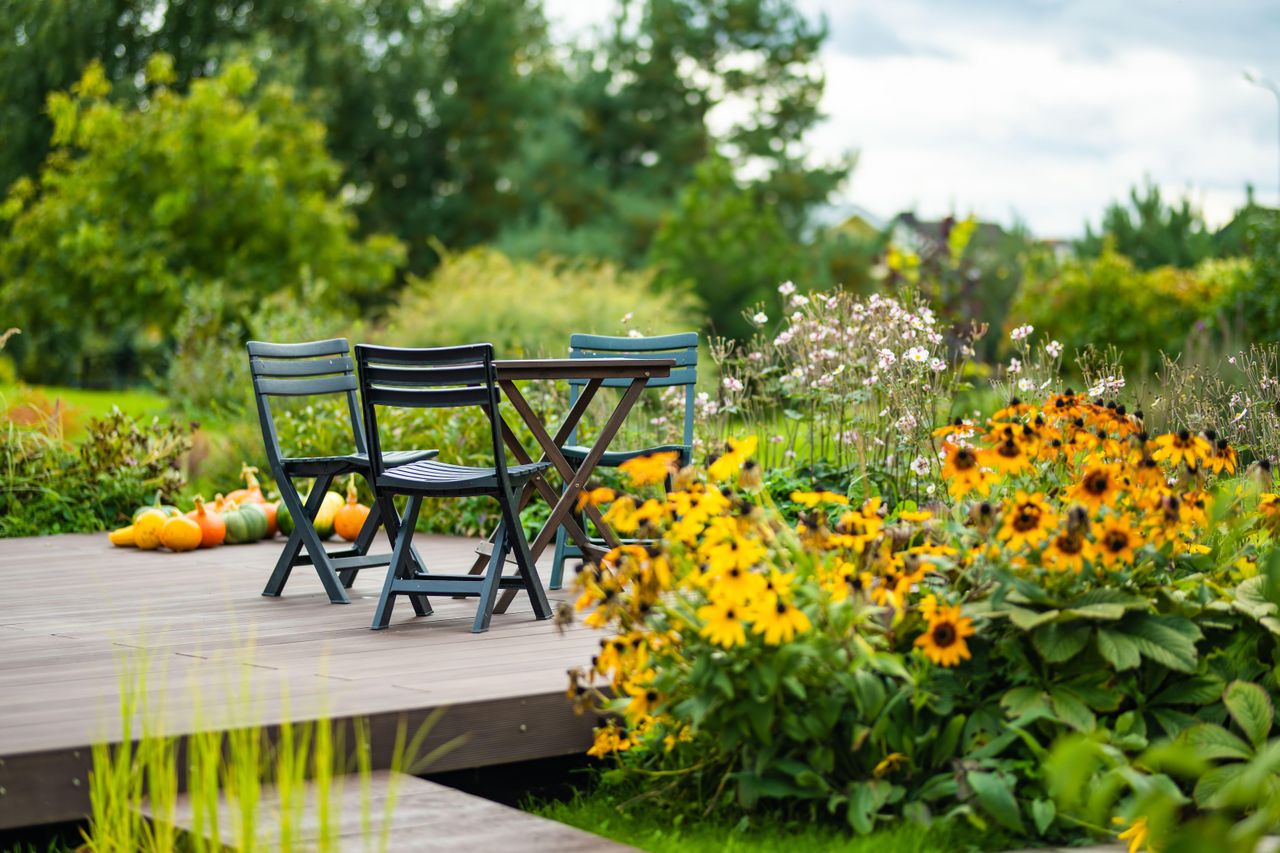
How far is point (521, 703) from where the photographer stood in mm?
3297

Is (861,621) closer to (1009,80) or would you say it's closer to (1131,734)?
(1131,734)

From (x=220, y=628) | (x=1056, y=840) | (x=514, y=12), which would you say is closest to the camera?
(x=1056, y=840)

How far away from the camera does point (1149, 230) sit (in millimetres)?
23203

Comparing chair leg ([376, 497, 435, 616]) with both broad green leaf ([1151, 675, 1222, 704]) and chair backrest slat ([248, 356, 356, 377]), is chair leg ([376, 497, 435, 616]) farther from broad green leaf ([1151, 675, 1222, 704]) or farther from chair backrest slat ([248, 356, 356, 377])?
broad green leaf ([1151, 675, 1222, 704])

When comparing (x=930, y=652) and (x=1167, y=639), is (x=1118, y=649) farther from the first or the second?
(x=930, y=652)

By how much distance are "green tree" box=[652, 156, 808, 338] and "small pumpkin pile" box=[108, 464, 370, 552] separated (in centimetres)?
1340

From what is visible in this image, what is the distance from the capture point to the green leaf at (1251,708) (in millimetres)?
2961

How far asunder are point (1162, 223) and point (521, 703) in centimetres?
2218

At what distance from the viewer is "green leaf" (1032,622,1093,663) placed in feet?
9.89

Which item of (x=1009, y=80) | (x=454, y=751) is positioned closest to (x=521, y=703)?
(x=454, y=751)

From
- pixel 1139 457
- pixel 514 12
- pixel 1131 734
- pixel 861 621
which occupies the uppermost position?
pixel 514 12

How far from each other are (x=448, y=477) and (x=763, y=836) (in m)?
1.83

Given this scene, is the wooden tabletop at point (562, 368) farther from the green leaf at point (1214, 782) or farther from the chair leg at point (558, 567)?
the green leaf at point (1214, 782)

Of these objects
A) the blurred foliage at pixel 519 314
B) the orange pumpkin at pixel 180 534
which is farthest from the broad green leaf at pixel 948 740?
the blurred foliage at pixel 519 314
